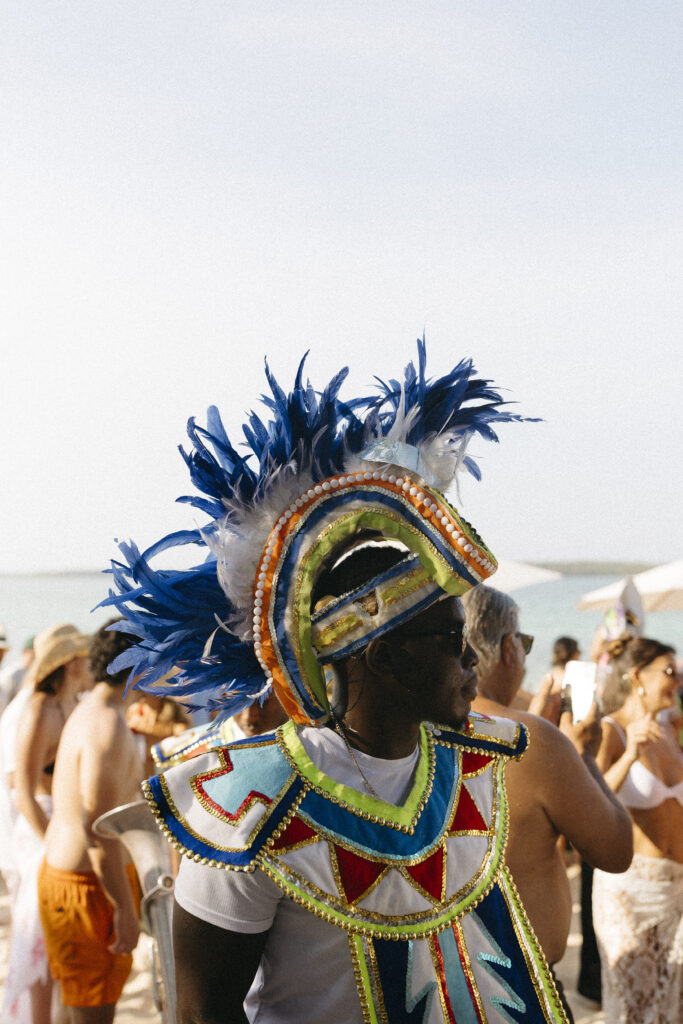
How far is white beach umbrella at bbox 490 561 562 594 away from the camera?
11.3m

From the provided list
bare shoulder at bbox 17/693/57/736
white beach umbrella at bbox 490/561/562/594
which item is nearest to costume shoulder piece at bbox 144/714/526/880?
bare shoulder at bbox 17/693/57/736

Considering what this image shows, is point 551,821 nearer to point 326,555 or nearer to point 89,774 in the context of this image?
point 326,555

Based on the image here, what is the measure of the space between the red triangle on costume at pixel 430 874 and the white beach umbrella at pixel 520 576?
8.95m

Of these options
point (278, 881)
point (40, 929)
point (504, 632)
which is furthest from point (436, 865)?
point (40, 929)

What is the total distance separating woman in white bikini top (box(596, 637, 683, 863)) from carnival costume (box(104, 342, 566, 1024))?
9.68 feet

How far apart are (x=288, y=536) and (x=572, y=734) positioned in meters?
2.10

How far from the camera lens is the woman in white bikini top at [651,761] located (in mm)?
5137

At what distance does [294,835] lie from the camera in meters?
2.07

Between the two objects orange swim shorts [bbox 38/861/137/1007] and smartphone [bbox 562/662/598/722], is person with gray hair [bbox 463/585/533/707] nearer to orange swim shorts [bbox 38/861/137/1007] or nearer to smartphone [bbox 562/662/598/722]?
smartphone [bbox 562/662/598/722]

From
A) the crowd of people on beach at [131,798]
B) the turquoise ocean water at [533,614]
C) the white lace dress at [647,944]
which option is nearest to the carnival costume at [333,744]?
the crowd of people on beach at [131,798]

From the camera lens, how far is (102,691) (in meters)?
4.70

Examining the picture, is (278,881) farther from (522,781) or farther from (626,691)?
(626,691)

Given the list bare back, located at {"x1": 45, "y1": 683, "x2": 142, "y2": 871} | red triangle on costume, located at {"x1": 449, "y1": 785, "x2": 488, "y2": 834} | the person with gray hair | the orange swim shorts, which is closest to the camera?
red triangle on costume, located at {"x1": 449, "y1": 785, "x2": 488, "y2": 834}

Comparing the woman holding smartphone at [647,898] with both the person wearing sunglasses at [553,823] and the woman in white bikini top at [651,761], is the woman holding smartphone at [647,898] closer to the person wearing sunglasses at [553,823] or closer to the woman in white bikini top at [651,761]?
the woman in white bikini top at [651,761]
